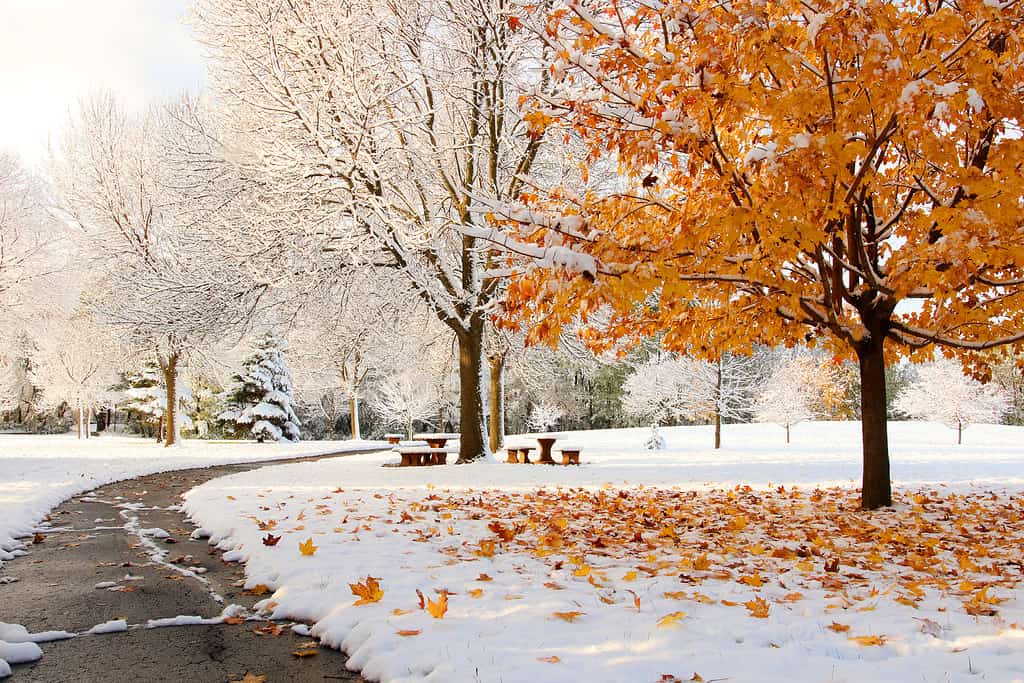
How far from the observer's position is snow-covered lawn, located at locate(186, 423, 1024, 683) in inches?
115

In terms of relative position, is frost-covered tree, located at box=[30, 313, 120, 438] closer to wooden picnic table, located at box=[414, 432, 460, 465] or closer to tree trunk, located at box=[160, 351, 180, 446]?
tree trunk, located at box=[160, 351, 180, 446]

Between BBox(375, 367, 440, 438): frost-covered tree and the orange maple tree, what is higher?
the orange maple tree

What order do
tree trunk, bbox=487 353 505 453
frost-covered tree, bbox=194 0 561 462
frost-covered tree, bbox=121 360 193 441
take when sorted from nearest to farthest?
frost-covered tree, bbox=194 0 561 462
tree trunk, bbox=487 353 505 453
frost-covered tree, bbox=121 360 193 441

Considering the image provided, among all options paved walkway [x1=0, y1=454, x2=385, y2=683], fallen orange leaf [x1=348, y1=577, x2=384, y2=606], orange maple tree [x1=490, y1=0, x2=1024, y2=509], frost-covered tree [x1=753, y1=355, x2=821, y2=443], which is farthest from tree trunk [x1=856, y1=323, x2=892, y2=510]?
frost-covered tree [x1=753, y1=355, x2=821, y2=443]

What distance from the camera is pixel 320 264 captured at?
12820mm

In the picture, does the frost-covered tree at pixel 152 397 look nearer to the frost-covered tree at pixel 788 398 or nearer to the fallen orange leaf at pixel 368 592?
the frost-covered tree at pixel 788 398

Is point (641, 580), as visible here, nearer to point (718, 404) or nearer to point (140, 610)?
point (140, 610)

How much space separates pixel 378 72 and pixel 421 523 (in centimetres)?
864

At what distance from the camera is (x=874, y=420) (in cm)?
754

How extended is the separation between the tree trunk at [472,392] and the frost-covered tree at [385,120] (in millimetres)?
32

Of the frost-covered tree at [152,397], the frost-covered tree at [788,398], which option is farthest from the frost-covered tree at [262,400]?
the frost-covered tree at [788,398]

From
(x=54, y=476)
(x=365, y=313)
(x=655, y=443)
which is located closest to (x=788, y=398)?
(x=655, y=443)

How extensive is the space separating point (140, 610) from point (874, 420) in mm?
7309

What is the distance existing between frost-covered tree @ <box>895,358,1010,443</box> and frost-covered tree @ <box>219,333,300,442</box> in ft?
102
